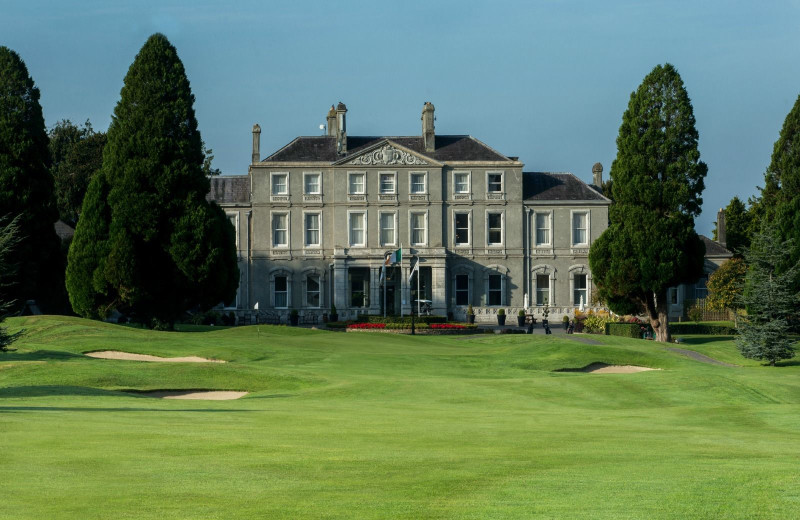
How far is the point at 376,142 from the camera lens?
234 ft

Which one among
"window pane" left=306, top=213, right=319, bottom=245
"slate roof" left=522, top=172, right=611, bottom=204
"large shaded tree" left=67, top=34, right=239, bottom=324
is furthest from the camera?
"slate roof" left=522, top=172, right=611, bottom=204

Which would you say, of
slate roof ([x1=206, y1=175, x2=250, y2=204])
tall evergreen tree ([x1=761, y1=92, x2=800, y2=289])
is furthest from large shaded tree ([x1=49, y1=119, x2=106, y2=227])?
tall evergreen tree ([x1=761, y1=92, x2=800, y2=289])

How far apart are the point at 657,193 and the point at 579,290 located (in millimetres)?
22812

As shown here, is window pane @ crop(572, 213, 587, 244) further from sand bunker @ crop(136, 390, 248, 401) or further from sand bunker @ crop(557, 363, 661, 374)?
sand bunker @ crop(136, 390, 248, 401)

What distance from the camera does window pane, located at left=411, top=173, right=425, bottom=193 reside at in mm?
71750

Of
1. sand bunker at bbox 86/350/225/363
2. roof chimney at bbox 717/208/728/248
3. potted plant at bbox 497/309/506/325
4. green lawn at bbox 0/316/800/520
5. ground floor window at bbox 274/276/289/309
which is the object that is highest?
roof chimney at bbox 717/208/728/248

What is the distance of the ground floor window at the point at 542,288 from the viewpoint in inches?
2854

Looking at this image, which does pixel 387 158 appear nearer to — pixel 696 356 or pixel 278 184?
pixel 278 184

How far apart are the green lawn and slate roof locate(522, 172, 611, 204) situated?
40.2 m

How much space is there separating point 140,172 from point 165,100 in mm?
3745

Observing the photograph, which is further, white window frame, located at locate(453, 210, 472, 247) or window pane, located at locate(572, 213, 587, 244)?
window pane, located at locate(572, 213, 587, 244)

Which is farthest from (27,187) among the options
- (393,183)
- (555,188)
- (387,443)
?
(387,443)

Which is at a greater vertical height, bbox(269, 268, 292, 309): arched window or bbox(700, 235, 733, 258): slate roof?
bbox(700, 235, 733, 258): slate roof

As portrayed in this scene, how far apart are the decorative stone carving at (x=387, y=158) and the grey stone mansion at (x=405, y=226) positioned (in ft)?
0.22
